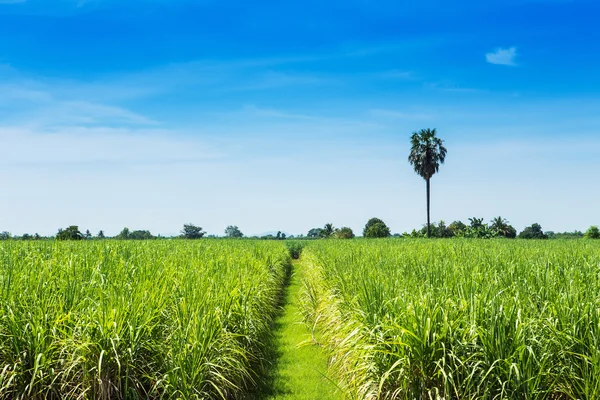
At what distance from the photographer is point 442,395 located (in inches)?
198

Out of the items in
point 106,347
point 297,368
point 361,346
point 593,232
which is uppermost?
point 593,232

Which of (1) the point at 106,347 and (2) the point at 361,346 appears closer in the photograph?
(1) the point at 106,347

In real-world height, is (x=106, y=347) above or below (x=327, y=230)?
below

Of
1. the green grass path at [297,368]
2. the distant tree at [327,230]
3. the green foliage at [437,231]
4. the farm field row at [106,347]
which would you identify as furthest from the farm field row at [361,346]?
the distant tree at [327,230]

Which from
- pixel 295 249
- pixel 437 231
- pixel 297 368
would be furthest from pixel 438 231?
pixel 297 368

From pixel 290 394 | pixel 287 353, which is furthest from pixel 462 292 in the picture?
pixel 287 353

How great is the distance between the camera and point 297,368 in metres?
8.19

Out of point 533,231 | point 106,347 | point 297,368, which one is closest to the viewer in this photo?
point 106,347

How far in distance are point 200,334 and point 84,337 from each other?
4.23 feet

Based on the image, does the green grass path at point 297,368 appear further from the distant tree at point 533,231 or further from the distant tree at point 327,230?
the distant tree at point 533,231

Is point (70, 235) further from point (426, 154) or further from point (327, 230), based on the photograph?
point (327, 230)

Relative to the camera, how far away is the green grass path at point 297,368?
700 cm

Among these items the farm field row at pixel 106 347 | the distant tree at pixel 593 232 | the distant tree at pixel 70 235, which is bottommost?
the farm field row at pixel 106 347

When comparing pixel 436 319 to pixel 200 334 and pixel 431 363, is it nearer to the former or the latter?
pixel 431 363
